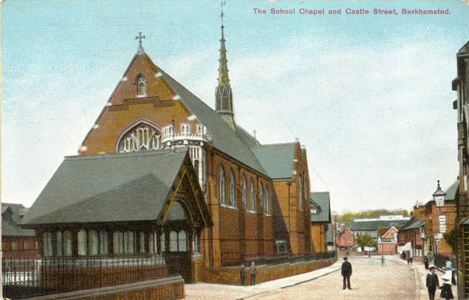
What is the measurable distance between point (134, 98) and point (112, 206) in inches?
516

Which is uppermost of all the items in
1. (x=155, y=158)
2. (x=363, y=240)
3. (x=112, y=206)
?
(x=155, y=158)

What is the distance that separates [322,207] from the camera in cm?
6334

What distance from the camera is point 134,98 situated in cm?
3183

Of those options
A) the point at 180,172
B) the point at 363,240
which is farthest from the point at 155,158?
the point at 363,240

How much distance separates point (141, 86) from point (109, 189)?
12729 millimetres

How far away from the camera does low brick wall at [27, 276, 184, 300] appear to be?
48.9 ft

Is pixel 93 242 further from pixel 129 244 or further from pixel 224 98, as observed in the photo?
pixel 224 98

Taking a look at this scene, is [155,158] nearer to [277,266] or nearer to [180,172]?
[180,172]

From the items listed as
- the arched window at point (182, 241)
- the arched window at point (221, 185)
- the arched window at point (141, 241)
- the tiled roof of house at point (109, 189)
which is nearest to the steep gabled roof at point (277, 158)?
the arched window at point (221, 185)

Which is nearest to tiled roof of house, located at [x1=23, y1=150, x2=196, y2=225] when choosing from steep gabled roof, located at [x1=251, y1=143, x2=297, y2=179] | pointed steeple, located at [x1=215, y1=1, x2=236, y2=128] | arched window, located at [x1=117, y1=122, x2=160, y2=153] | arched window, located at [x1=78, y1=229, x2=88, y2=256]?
arched window, located at [x1=78, y1=229, x2=88, y2=256]

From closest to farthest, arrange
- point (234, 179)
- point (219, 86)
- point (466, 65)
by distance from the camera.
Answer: point (466, 65), point (234, 179), point (219, 86)

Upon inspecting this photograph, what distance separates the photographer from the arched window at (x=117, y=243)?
20703 millimetres

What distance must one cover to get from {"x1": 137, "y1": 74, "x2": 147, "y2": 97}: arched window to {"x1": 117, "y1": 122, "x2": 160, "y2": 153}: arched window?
157cm

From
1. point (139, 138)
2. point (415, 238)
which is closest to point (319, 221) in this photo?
point (415, 238)
